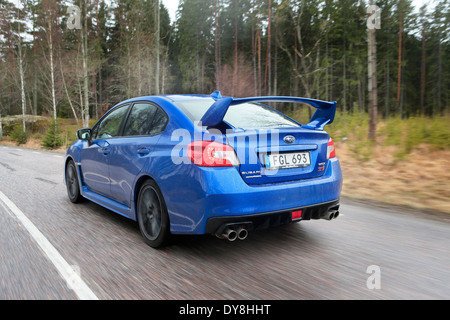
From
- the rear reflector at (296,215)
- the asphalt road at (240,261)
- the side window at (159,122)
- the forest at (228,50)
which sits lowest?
the asphalt road at (240,261)

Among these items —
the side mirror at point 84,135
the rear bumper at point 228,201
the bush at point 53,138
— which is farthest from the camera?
the bush at point 53,138

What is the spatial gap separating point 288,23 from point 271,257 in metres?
32.3

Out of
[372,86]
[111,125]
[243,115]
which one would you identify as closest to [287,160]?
[243,115]

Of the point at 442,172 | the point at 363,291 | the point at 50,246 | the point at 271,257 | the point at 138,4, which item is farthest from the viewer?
the point at 138,4

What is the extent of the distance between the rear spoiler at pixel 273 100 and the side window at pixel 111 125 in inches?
48.5

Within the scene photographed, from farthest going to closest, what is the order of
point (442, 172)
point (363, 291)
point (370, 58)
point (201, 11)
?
1. point (201, 11)
2. point (370, 58)
3. point (442, 172)
4. point (363, 291)

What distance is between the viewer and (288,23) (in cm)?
3219

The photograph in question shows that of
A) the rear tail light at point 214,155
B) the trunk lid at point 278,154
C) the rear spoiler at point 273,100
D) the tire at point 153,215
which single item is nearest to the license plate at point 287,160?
the trunk lid at point 278,154

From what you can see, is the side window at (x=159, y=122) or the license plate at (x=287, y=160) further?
the side window at (x=159, y=122)

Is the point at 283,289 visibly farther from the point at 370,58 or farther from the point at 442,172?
the point at 370,58

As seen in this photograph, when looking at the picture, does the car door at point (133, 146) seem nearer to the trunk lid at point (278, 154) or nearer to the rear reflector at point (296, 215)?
the trunk lid at point (278, 154)

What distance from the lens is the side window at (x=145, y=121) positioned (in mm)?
3609
